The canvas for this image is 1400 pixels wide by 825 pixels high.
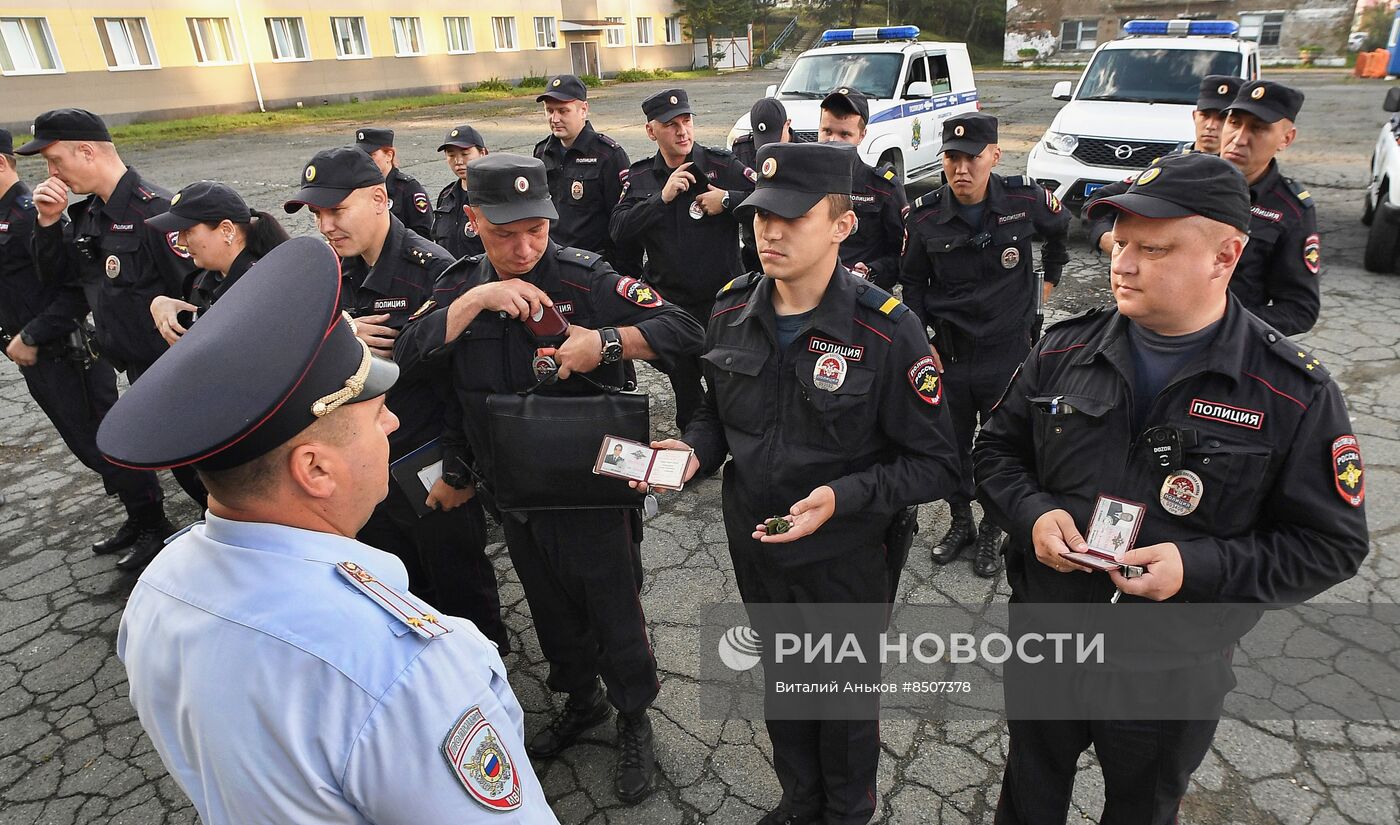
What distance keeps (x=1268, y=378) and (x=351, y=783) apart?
192 centimetres

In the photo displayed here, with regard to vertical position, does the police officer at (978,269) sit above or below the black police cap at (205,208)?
below

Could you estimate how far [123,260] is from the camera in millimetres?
3756

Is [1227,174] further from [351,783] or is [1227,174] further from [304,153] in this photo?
[304,153]

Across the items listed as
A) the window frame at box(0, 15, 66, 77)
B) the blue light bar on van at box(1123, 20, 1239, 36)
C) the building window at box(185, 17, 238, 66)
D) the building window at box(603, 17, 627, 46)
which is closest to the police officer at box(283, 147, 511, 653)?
the blue light bar on van at box(1123, 20, 1239, 36)

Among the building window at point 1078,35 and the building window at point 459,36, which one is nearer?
the building window at point 459,36

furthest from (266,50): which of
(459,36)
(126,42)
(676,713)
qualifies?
(676,713)

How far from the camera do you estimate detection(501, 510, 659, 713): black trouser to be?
2551mm

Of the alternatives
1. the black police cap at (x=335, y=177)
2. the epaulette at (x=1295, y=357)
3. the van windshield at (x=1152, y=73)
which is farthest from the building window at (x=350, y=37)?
the epaulette at (x=1295, y=357)

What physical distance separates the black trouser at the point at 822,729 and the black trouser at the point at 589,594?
0.44m

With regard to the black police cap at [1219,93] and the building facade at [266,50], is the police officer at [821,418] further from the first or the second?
the building facade at [266,50]

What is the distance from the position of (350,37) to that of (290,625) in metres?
32.2

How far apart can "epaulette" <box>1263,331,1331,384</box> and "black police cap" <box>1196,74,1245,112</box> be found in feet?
8.04

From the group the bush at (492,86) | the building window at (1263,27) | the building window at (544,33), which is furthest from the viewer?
the building window at (544,33)

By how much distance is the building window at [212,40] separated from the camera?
2356 cm
